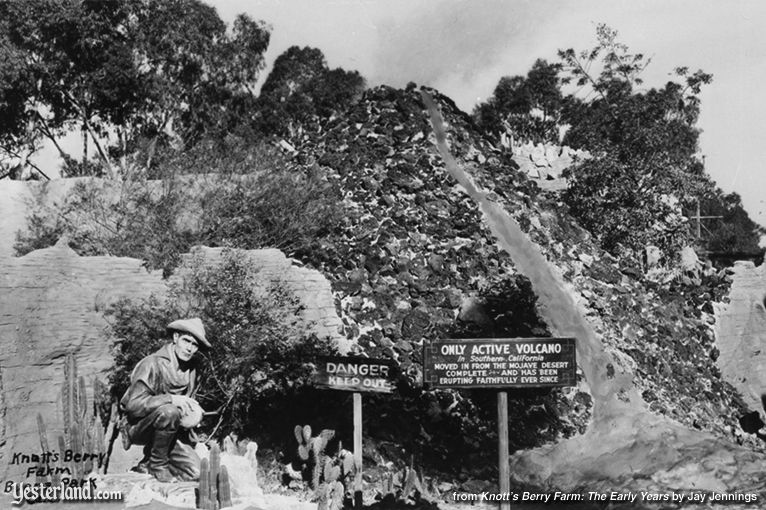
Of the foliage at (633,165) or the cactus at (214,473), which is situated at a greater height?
the foliage at (633,165)

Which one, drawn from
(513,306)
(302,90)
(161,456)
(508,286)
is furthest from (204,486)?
(302,90)

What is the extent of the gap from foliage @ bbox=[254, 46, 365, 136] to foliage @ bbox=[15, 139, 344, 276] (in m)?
17.8

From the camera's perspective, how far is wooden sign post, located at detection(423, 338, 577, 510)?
28.0 ft

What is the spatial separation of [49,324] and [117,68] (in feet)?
51.7

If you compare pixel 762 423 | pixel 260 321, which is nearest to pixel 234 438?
pixel 260 321

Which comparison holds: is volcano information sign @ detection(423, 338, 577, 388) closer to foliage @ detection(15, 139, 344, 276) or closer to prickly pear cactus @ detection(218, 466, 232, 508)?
prickly pear cactus @ detection(218, 466, 232, 508)

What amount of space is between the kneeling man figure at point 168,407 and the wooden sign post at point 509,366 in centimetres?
242

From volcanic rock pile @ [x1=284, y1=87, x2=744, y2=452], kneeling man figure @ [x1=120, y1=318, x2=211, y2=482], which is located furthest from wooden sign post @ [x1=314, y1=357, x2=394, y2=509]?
volcanic rock pile @ [x1=284, y1=87, x2=744, y2=452]

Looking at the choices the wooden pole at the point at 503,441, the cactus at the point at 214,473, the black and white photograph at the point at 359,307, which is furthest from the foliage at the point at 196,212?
the wooden pole at the point at 503,441

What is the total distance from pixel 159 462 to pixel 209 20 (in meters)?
19.4

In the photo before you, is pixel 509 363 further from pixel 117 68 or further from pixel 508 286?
pixel 117 68

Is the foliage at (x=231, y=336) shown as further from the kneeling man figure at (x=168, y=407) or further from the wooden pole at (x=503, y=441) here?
the wooden pole at (x=503, y=441)

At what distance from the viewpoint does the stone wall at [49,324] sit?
10.0m

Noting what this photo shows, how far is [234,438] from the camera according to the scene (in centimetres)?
1159
